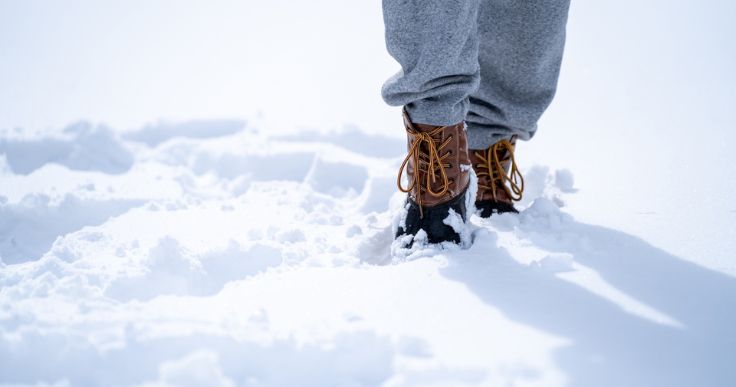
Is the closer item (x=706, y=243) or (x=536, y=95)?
(x=706, y=243)

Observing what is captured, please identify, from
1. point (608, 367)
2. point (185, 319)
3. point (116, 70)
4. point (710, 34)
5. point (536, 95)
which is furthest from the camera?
point (116, 70)

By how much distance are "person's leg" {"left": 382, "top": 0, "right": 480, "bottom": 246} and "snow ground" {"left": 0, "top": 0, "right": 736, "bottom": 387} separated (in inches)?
3.7

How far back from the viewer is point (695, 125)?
5.64 feet

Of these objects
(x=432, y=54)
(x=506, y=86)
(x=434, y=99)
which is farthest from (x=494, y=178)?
(x=432, y=54)

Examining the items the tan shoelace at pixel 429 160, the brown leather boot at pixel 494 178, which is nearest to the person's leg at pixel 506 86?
the brown leather boot at pixel 494 178

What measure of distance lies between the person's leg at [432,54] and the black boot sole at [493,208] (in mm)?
310

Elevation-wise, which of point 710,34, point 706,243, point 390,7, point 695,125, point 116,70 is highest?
point 116,70

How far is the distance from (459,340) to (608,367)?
0.21 meters

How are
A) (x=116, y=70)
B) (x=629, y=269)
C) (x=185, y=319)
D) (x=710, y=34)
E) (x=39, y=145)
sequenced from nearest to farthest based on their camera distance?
(x=185, y=319)
(x=629, y=269)
(x=39, y=145)
(x=710, y=34)
(x=116, y=70)

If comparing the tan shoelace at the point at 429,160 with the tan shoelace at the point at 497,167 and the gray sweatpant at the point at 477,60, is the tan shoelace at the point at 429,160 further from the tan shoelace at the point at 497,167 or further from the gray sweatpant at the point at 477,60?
the tan shoelace at the point at 497,167

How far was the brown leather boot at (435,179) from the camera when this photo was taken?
1.19m

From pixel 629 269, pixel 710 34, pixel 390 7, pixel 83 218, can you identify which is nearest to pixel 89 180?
pixel 83 218

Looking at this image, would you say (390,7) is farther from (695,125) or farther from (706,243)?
(695,125)

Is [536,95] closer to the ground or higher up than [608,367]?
higher up
